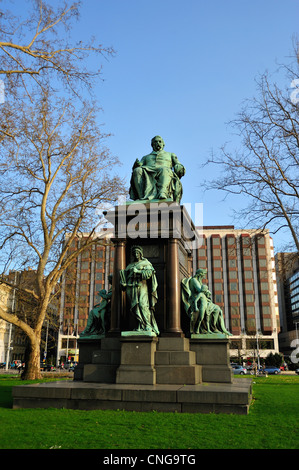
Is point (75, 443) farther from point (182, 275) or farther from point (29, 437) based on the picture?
point (182, 275)

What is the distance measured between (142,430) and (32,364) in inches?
689

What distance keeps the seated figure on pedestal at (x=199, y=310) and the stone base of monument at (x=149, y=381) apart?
1.25 feet

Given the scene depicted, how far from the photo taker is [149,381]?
9211 mm

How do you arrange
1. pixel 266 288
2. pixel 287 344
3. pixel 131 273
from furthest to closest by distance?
pixel 287 344 < pixel 266 288 < pixel 131 273

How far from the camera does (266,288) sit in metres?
86.1

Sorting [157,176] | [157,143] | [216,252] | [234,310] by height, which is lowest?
[157,176]

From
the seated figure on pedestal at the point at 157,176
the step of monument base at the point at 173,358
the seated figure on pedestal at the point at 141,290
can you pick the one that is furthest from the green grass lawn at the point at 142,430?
the seated figure on pedestal at the point at 157,176

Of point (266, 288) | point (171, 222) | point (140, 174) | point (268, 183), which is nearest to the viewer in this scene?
point (171, 222)

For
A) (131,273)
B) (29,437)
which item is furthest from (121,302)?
(29,437)

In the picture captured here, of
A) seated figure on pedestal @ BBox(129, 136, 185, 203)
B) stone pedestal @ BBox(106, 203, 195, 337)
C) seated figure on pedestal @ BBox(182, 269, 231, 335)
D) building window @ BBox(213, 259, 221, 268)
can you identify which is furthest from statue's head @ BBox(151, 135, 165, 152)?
building window @ BBox(213, 259, 221, 268)

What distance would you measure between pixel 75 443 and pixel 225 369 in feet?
18.2

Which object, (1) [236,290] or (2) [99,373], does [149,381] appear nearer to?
(2) [99,373]

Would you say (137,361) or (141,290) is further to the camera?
(141,290)

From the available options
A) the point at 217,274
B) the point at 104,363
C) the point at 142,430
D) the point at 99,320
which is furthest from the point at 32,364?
the point at 217,274
